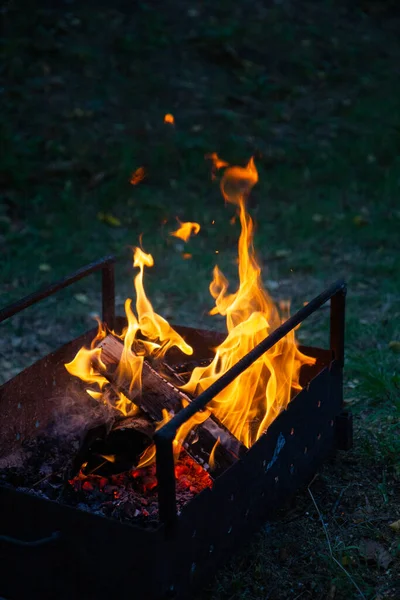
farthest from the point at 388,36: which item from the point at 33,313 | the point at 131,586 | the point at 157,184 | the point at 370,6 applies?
the point at 131,586

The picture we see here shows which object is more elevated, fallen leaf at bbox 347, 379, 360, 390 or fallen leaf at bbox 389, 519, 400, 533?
fallen leaf at bbox 389, 519, 400, 533

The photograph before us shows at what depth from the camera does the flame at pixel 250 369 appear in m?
3.39

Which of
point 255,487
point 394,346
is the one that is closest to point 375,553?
point 255,487

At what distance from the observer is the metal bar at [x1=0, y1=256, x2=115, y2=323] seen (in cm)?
330

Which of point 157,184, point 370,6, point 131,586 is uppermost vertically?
point 131,586

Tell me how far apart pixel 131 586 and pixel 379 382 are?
2320mm

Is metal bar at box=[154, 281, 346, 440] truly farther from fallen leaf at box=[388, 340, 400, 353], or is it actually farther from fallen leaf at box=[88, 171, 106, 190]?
fallen leaf at box=[88, 171, 106, 190]

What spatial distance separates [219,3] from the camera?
9.73 metres

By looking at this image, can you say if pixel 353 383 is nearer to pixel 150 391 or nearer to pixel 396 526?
pixel 396 526

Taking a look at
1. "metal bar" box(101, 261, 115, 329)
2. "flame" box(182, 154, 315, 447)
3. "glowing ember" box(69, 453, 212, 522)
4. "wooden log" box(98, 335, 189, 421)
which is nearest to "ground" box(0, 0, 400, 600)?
"glowing ember" box(69, 453, 212, 522)

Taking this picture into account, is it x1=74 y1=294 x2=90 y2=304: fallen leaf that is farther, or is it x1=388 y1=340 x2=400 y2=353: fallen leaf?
x1=74 y1=294 x2=90 y2=304: fallen leaf

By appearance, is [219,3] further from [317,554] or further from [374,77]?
[317,554]

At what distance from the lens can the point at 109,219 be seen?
23.3 feet

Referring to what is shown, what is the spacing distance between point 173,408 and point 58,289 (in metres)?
0.80
